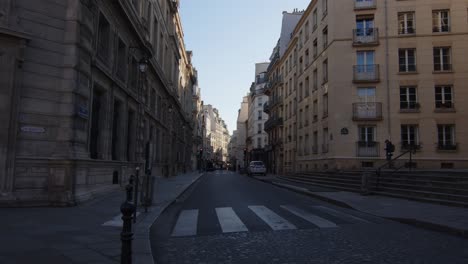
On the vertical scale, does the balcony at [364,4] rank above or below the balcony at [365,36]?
above

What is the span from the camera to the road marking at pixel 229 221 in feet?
27.0

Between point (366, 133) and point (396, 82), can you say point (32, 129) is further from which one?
point (396, 82)

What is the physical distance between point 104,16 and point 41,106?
543 cm

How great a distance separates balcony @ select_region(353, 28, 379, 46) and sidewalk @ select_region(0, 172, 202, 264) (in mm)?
21604

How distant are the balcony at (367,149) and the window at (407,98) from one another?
3.14 metres

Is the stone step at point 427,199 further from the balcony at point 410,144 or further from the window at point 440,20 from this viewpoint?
the window at point 440,20

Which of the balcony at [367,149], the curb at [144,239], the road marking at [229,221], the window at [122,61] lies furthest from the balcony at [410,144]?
the curb at [144,239]

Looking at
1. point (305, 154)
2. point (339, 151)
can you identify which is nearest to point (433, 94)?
point (339, 151)

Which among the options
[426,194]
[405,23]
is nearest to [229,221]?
[426,194]

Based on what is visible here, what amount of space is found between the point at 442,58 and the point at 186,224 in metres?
24.2

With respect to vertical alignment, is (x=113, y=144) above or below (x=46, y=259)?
above

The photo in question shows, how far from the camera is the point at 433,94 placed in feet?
86.7

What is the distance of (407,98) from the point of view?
2692 cm

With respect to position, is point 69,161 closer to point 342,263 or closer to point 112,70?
point 112,70
